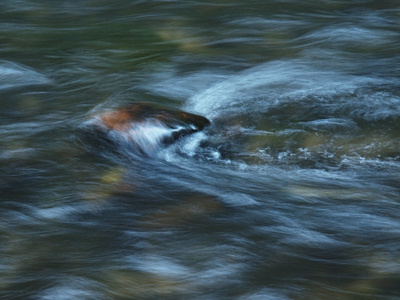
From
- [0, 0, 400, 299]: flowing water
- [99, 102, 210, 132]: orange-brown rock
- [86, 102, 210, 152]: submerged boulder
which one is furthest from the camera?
[99, 102, 210, 132]: orange-brown rock

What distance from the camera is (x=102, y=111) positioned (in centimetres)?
522

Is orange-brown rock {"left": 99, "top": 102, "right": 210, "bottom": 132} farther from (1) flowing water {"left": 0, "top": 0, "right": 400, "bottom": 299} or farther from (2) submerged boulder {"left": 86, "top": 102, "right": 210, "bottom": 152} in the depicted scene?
(1) flowing water {"left": 0, "top": 0, "right": 400, "bottom": 299}

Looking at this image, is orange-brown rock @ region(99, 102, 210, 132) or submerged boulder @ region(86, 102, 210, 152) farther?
orange-brown rock @ region(99, 102, 210, 132)

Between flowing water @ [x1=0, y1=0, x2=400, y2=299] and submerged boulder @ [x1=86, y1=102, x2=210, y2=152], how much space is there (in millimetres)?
40

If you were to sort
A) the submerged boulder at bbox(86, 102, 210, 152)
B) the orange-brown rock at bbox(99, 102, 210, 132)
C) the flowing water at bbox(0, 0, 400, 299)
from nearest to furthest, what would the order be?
the flowing water at bbox(0, 0, 400, 299)
the submerged boulder at bbox(86, 102, 210, 152)
the orange-brown rock at bbox(99, 102, 210, 132)

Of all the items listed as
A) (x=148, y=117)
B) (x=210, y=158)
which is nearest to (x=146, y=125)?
(x=148, y=117)

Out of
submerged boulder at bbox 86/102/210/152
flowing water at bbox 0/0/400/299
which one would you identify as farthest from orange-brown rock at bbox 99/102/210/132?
flowing water at bbox 0/0/400/299

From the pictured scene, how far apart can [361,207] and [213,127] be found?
1.37 m

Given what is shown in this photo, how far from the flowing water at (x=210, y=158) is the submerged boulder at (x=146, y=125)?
1.6 inches

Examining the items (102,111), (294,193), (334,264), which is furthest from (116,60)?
(334,264)

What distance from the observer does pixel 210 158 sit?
4.59 meters

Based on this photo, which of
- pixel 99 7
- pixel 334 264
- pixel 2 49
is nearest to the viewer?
pixel 334 264

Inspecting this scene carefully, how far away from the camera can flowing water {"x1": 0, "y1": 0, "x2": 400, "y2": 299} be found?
3418 millimetres

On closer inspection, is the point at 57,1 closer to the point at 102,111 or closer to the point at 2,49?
the point at 2,49
